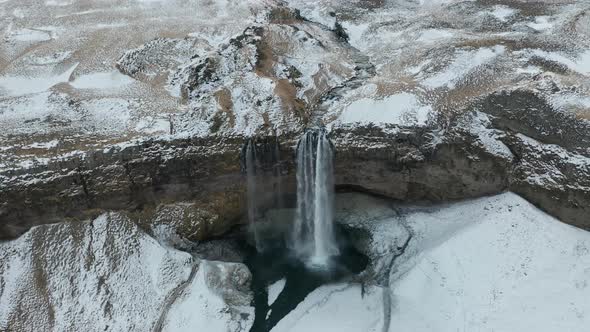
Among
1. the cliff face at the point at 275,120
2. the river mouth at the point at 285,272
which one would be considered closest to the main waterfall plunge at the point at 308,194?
the river mouth at the point at 285,272

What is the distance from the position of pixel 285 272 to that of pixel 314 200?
3607 millimetres

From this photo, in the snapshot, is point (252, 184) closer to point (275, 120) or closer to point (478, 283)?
point (275, 120)

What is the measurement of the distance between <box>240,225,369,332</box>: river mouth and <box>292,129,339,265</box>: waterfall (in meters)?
0.48

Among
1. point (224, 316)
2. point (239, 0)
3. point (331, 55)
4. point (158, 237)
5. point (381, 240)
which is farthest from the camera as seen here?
point (239, 0)

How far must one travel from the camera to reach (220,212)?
20.5 m

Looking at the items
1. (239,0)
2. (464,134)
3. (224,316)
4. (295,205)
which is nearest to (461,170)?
(464,134)

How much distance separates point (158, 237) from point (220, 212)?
288 cm

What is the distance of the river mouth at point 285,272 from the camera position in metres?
19.0

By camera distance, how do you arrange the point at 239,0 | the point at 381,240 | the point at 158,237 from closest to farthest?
the point at 158,237
the point at 381,240
the point at 239,0

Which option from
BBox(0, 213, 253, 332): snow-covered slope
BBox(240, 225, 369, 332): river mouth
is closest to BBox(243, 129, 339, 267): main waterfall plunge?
BBox(240, 225, 369, 332): river mouth

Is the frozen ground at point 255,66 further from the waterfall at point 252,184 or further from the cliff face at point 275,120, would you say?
the waterfall at point 252,184

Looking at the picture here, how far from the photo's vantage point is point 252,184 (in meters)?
20.8

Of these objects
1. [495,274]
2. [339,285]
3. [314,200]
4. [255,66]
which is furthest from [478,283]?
[255,66]

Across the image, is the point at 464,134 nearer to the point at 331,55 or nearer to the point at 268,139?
the point at 268,139
